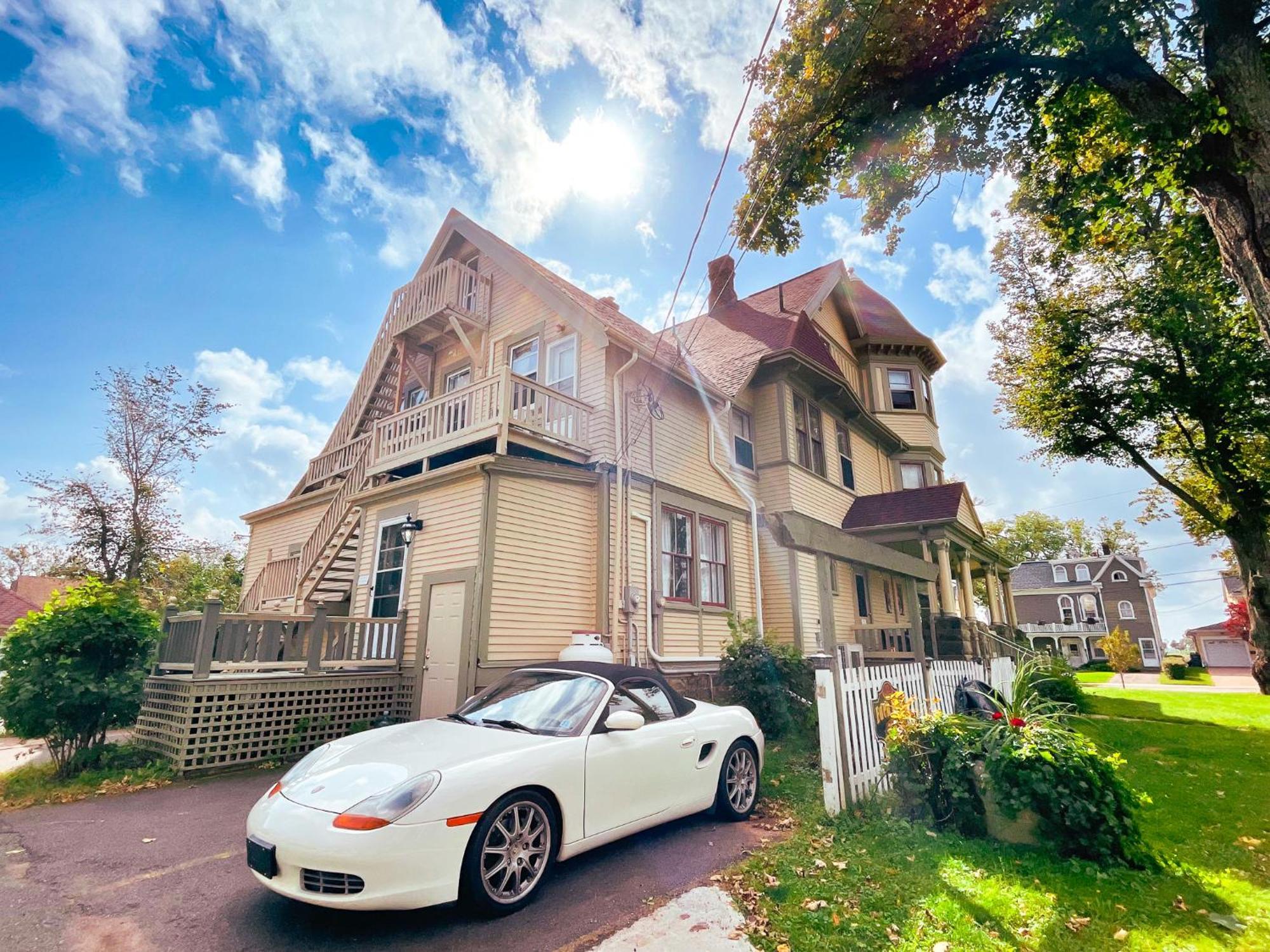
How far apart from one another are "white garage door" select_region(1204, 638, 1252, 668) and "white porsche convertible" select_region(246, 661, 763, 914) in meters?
66.5

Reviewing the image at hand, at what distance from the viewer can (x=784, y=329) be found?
15.3 meters

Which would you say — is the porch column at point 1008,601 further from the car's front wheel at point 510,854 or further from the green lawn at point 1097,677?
the car's front wheel at point 510,854

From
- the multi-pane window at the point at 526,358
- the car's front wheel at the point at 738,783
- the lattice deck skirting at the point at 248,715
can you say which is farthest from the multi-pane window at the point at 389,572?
the car's front wheel at the point at 738,783

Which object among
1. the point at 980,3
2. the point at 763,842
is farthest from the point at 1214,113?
the point at 763,842

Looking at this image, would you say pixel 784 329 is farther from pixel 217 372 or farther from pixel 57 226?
pixel 217 372

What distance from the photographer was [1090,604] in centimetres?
5119

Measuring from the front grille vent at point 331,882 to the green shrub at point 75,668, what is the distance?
5.96 metres

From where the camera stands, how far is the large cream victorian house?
8.60 m

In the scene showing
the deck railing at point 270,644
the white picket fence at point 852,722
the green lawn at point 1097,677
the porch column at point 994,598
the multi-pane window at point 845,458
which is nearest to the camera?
the white picket fence at point 852,722

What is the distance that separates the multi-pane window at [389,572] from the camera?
419 inches

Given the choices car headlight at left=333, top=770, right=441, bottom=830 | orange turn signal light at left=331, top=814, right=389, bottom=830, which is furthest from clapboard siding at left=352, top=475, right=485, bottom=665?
orange turn signal light at left=331, top=814, right=389, bottom=830

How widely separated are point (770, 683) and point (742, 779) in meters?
3.48

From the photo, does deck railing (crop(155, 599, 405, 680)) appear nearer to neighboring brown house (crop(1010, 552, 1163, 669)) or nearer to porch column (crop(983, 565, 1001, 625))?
porch column (crop(983, 565, 1001, 625))

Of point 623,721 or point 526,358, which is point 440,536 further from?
point 623,721
